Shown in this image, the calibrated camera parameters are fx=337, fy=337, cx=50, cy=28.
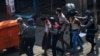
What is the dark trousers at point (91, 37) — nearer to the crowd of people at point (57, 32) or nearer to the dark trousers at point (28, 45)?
the crowd of people at point (57, 32)

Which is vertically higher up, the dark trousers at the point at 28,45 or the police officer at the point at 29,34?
the police officer at the point at 29,34

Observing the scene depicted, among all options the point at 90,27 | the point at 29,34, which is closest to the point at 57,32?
the point at 29,34

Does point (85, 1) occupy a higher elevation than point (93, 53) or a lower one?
higher

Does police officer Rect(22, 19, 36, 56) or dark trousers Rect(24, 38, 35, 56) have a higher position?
police officer Rect(22, 19, 36, 56)

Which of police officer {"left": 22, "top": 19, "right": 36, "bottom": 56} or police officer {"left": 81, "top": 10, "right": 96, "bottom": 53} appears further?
police officer {"left": 81, "top": 10, "right": 96, "bottom": 53}

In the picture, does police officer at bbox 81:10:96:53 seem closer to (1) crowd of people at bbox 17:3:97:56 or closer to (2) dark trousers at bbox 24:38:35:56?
(1) crowd of people at bbox 17:3:97:56

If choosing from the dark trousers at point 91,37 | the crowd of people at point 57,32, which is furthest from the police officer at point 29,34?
the dark trousers at point 91,37

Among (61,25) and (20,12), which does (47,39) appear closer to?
(61,25)

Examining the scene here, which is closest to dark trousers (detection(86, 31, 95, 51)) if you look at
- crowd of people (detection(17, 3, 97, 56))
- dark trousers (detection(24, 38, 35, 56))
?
crowd of people (detection(17, 3, 97, 56))

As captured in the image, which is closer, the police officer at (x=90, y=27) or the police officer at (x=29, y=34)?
the police officer at (x=29, y=34)

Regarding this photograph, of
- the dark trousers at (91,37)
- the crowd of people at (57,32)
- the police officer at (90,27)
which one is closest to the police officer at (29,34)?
the crowd of people at (57,32)

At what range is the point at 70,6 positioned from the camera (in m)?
13.4

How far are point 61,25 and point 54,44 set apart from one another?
801 mm

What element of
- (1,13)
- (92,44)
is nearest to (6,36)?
(92,44)
